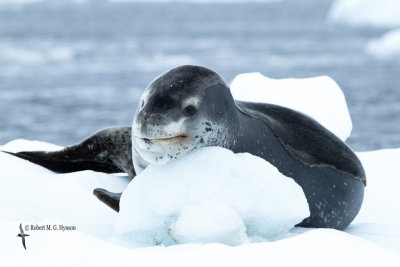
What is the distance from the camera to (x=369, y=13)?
42.8 metres

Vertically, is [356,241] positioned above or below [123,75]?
above

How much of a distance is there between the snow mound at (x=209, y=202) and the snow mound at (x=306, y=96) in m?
2.67

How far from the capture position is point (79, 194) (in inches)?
167

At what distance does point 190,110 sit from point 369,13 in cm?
4124

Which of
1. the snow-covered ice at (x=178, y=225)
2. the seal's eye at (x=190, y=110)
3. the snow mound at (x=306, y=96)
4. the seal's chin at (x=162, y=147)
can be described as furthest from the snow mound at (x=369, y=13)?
the seal's chin at (x=162, y=147)

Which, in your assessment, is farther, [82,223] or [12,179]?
[12,179]

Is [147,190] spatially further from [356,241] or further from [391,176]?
[391,176]

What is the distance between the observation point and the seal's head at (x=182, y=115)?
3213 mm

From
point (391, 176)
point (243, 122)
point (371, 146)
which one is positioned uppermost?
point (243, 122)

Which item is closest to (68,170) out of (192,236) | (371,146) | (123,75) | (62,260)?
(192,236)

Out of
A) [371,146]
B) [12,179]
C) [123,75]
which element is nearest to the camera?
[12,179]

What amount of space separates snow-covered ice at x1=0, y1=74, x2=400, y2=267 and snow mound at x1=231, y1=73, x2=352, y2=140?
139cm

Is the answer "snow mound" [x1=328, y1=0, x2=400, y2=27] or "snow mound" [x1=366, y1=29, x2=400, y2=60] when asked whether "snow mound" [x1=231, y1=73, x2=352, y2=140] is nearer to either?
"snow mound" [x1=366, y1=29, x2=400, y2=60]

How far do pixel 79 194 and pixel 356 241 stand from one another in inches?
74.0
